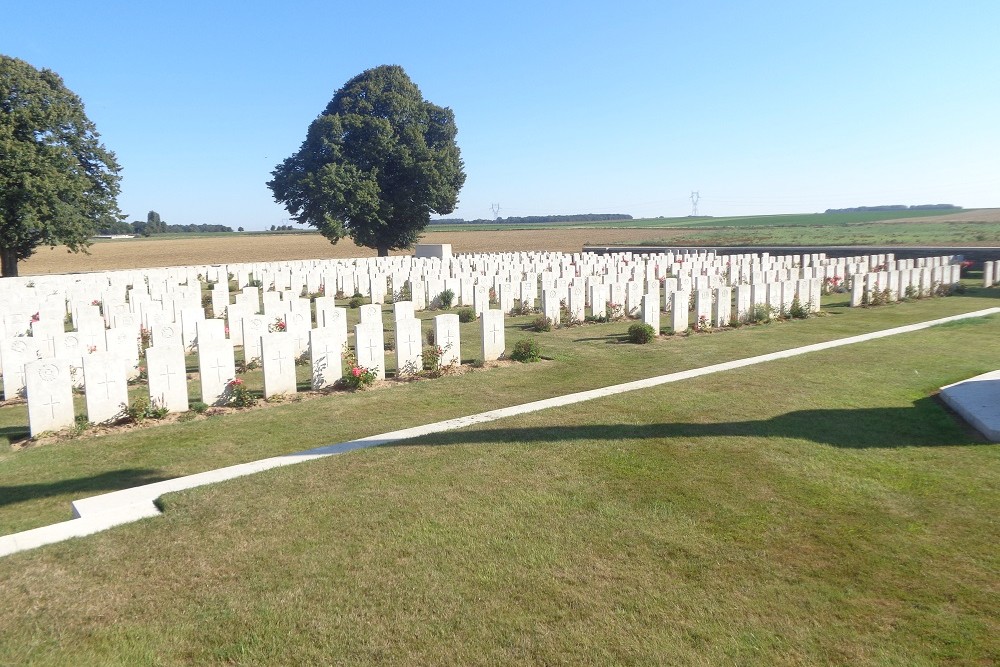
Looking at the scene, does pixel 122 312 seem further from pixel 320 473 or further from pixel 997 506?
pixel 997 506

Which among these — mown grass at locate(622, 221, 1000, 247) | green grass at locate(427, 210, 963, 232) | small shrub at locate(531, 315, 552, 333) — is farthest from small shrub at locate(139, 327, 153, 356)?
green grass at locate(427, 210, 963, 232)

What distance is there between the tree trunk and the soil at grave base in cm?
2274

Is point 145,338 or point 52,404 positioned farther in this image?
point 145,338

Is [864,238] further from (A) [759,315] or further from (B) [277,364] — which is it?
(B) [277,364]

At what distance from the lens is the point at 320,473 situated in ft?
19.1

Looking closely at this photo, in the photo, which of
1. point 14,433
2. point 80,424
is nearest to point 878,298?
point 80,424

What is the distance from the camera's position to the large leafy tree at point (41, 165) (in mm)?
25016

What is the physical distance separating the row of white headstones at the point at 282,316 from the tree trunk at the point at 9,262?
280 inches

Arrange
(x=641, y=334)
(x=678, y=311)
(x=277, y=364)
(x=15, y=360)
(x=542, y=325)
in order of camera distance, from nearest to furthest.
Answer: (x=277, y=364) < (x=15, y=360) < (x=641, y=334) < (x=678, y=311) < (x=542, y=325)

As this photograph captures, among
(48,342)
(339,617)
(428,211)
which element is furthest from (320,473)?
(428,211)

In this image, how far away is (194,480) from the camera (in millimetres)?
5711

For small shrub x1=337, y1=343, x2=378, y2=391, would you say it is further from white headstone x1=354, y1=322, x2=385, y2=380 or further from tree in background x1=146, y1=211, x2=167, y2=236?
tree in background x1=146, y1=211, x2=167, y2=236

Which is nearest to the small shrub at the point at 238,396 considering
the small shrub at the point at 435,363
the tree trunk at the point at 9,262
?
the small shrub at the point at 435,363

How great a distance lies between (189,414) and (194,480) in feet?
9.25
